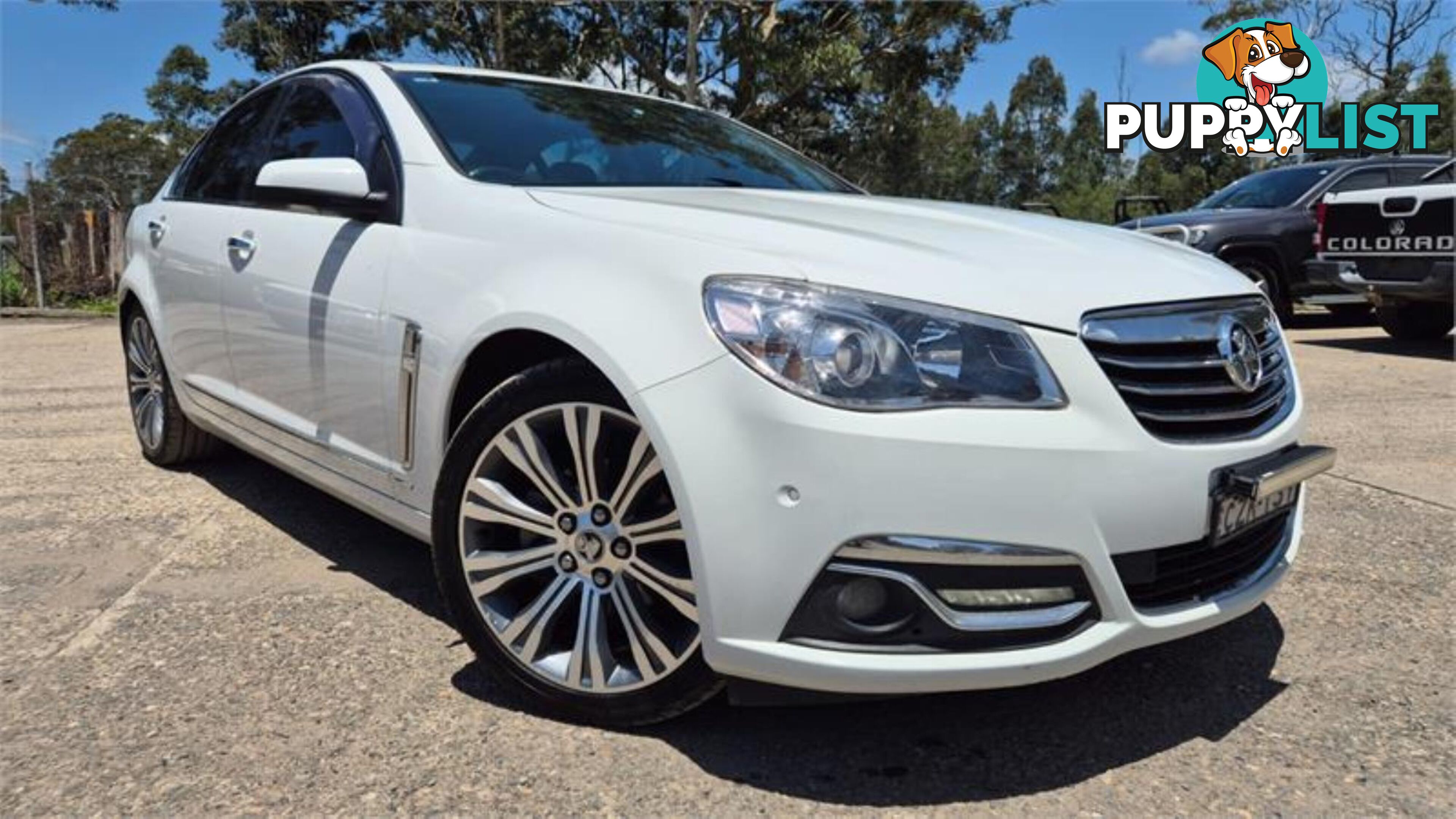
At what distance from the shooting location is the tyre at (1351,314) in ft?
36.7

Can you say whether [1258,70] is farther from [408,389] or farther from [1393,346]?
[408,389]

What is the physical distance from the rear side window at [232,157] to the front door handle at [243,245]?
18cm

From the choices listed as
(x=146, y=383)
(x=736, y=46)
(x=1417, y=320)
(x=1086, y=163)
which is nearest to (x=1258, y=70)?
(x=736, y=46)

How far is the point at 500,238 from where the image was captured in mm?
2395

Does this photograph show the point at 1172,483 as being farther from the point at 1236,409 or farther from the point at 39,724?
the point at 39,724

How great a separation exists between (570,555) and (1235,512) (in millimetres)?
1336

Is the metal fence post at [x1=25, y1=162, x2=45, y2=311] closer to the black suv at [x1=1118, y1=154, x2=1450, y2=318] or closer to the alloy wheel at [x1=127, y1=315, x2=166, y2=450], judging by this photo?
the alloy wheel at [x1=127, y1=315, x2=166, y2=450]

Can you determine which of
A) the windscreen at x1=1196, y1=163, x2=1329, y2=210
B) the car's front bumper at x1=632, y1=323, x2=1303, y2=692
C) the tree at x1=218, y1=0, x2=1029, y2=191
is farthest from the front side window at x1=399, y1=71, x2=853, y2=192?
the tree at x1=218, y1=0, x2=1029, y2=191

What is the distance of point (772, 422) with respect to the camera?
6.04 feet

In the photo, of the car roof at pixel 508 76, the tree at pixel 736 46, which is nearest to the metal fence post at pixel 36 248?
the tree at pixel 736 46

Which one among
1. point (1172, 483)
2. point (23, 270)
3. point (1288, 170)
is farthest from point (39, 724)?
point (23, 270)

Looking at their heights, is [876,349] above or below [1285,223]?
below

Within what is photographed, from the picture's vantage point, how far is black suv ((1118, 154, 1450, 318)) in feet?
31.9

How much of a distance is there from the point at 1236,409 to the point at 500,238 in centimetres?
160
